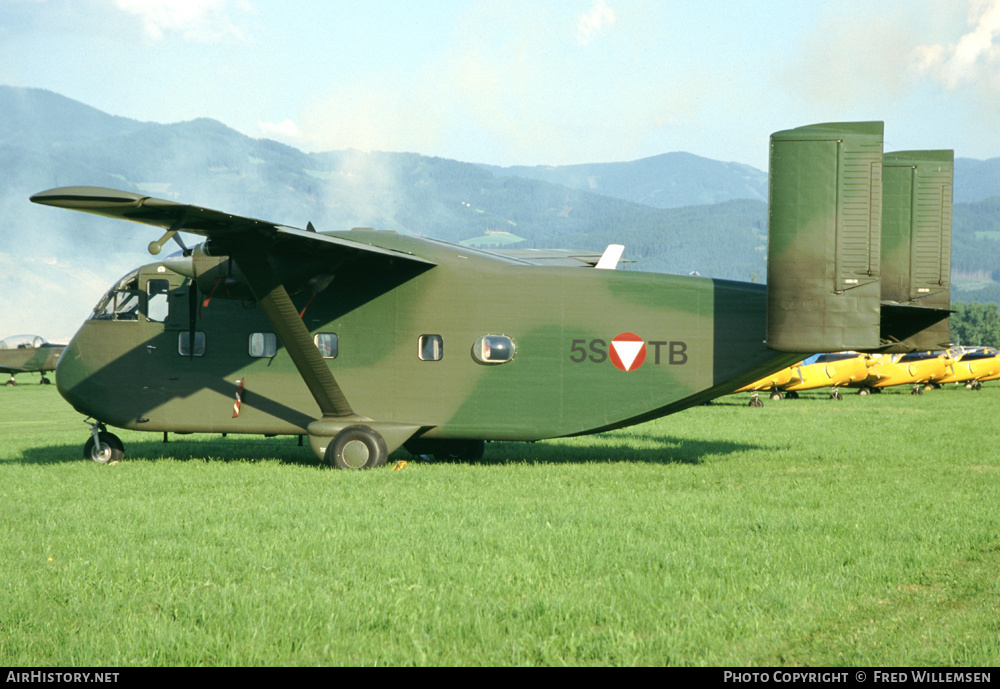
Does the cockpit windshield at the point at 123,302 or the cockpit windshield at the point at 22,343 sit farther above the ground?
the cockpit windshield at the point at 123,302

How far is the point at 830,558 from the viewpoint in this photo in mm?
7832

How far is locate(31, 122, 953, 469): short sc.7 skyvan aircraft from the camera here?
476 inches

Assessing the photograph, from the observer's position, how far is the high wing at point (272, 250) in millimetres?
10398

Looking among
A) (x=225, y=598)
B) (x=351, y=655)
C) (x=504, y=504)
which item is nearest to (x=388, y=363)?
(x=504, y=504)

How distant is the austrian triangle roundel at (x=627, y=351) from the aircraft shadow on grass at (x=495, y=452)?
2.07m

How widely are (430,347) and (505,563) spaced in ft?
22.4

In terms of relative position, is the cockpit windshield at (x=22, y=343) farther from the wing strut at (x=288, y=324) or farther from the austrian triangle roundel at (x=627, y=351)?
the austrian triangle roundel at (x=627, y=351)

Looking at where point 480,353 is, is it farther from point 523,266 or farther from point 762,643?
point 762,643

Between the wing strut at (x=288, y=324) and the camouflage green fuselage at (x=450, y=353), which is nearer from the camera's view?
the wing strut at (x=288, y=324)

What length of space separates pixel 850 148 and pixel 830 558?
6674 millimetres

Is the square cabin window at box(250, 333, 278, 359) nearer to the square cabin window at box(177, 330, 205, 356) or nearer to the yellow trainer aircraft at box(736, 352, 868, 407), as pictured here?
the square cabin window at box(177, 330, 205, 356)

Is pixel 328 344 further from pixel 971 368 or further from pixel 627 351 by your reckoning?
pixel 971 368

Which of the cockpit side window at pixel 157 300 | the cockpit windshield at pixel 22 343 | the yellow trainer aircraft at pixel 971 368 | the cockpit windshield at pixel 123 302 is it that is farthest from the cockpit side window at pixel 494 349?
the cockpit windshield at pixel 22 343

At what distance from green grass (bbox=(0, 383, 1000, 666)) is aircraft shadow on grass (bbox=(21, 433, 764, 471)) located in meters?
0.82
